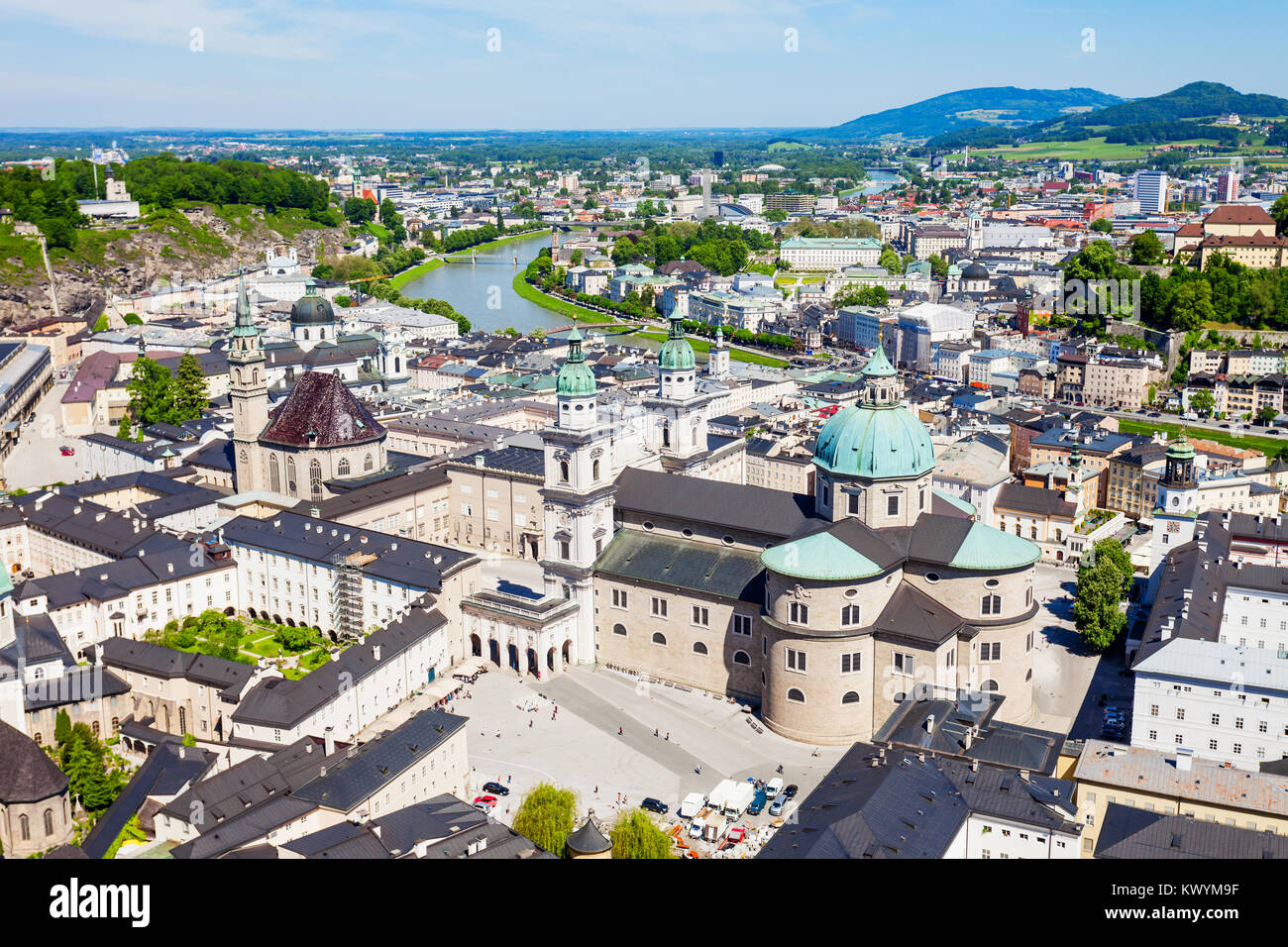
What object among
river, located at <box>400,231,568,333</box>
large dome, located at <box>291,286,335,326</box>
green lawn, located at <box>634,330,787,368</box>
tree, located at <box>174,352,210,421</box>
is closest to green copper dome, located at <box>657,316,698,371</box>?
tree, located at <box>174,352,210,421</box>

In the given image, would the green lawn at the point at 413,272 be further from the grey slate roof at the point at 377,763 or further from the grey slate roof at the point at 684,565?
the grey slate roof at the point at 377,763

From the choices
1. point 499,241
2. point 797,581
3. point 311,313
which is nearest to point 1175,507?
point 797,581

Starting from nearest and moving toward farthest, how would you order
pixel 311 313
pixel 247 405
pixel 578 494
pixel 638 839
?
1. pixel 638 839
2. pixel 578 494
3. pixel 247 405
4. pixel 311 313

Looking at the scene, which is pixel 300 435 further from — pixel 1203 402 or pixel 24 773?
pixel 1203 402
